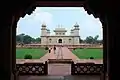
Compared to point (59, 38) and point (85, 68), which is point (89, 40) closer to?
point (59, 38)

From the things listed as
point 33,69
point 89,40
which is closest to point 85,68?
point 33,69

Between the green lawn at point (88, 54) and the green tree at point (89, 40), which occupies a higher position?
the green tree at point (89, 40)

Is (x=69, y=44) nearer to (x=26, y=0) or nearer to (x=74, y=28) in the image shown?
(x=74, y=28)

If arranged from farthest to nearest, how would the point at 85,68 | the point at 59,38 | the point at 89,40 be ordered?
the point at 89,40 → the point at 59,38 → the point at 85,68
